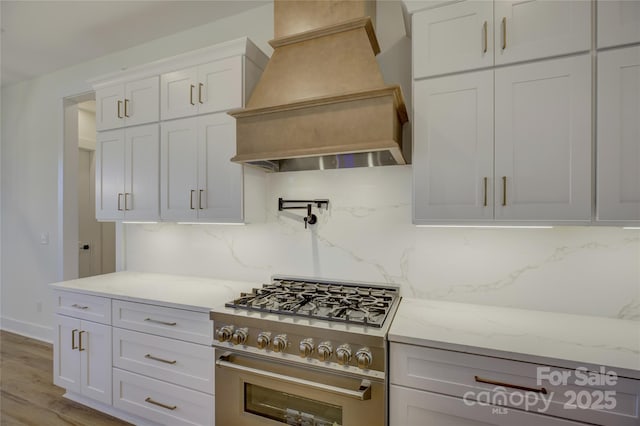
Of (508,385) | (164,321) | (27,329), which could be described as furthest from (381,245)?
(27,329)

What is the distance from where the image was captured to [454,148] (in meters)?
1.58

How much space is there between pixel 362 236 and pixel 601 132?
1.30m

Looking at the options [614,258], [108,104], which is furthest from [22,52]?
[614,258]

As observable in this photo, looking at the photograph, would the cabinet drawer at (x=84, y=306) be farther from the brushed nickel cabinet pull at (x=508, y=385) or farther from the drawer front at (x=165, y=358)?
the brushed nickel cabinet pull at (x=508, y=385)

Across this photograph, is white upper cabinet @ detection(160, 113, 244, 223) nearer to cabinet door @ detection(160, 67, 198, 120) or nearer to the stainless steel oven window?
cabinet door @ detection(160, 67, 198, 120)

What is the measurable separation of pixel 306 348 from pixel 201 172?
1.39 m

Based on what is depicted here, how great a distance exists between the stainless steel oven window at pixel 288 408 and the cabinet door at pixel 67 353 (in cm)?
151

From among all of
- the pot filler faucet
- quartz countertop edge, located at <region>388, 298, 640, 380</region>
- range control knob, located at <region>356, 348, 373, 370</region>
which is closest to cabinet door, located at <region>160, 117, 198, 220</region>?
the pot filler faucet

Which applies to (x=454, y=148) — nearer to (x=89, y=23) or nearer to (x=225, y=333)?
(x=225, y=333)

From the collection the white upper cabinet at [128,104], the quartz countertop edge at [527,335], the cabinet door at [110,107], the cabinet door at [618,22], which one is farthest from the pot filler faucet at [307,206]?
the cabinet door at [618,22]

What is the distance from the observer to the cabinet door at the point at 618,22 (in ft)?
4.24

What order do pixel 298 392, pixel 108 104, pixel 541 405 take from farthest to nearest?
pixel 108 104
pixel 298 392
pixel 541 405

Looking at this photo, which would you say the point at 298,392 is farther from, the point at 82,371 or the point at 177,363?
the point at 82,371

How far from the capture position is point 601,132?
134 centimetres
